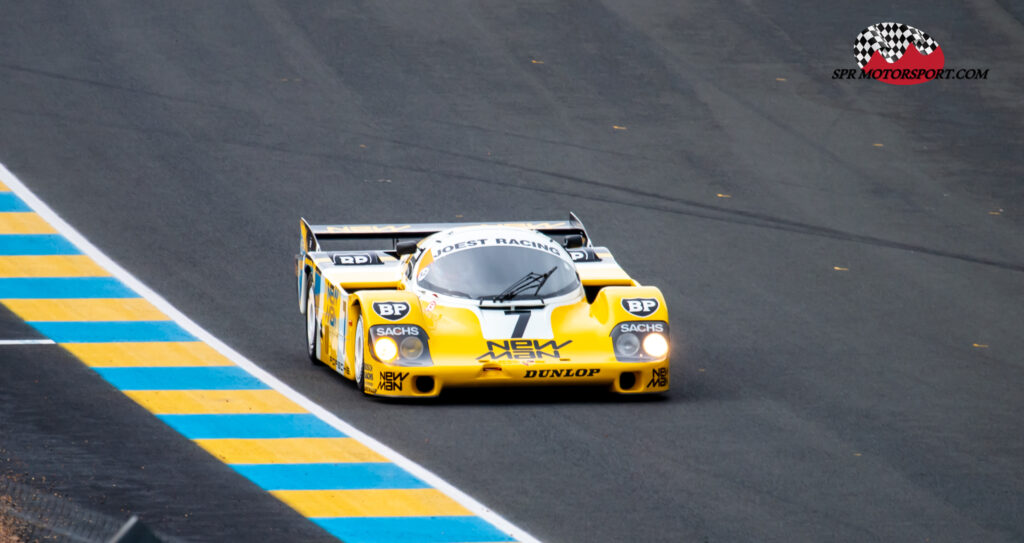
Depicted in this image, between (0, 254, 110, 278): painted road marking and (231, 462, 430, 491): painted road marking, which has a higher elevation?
(0, 254, 110, 278): painted road marking

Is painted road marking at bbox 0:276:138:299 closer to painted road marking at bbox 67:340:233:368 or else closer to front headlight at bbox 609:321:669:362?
painted road marking at bbox 67:340:233:368

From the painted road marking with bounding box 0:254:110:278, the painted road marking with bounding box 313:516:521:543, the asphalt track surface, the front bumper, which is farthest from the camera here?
the painted road marking with bounding box 0:254:110:278

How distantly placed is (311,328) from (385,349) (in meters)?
2.28

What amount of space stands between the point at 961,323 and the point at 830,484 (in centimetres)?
625

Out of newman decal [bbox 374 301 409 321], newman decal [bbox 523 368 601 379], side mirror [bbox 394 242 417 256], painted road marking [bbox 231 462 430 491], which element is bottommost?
painted road marking [bbox 231 462 430 491]

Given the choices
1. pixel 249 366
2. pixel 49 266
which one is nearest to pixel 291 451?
pixel 249 366

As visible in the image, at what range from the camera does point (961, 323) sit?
17672 millimetres

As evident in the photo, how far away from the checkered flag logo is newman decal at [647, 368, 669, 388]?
1523 cm

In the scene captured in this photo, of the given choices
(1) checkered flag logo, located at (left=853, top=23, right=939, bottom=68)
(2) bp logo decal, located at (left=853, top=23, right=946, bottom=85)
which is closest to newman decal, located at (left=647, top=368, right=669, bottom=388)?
(2) bp logo decal, located at (left=853, top=23, right=946, bottom=85)

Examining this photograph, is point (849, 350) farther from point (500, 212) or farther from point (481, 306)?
point (500, 212)

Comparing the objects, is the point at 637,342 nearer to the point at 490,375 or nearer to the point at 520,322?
the point at 520,322

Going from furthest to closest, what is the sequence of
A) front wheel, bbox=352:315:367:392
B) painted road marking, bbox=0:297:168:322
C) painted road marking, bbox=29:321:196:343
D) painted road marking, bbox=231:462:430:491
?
painted road marking, bbox=0:297:168:322 → painted road marking, bbox=29:321:196:343 → front wheel, bbox=352:315:367:392 → painted road marking, bbox=231:462:430:491

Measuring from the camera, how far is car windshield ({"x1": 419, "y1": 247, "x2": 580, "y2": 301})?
14.5m

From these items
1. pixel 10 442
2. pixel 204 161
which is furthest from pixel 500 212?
pixel 10 442
